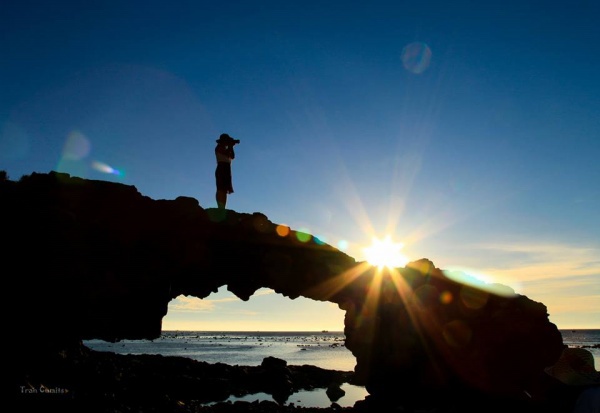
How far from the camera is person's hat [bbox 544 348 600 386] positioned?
4.75 m

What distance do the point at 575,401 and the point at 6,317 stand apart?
46.5ft

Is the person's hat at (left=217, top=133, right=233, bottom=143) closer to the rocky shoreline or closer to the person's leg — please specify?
the person's leg

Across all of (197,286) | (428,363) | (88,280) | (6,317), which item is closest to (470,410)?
(428,363)

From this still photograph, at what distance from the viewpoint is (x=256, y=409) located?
19.7 meters

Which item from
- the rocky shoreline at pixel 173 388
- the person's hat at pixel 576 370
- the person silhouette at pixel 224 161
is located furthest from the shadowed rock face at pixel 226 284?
the person's hat at pixel 576 370

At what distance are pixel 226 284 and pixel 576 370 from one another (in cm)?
1338

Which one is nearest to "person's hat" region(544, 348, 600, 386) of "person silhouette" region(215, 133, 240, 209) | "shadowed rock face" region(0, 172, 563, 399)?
"person silhouette" region(215, 133, 240, 209)

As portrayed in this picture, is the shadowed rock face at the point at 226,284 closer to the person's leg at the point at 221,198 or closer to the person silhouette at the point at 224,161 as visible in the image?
the person's leg at the point at 221,198

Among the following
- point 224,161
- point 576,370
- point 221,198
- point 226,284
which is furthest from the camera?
point 226,284

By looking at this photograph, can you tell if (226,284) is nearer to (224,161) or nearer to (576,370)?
(224,161)

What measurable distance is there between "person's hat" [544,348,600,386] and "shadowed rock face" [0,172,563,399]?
12.5 meters

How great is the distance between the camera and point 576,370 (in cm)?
491

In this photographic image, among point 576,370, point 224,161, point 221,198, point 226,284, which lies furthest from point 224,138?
point 576,370

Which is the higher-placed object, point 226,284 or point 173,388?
point 226,284
